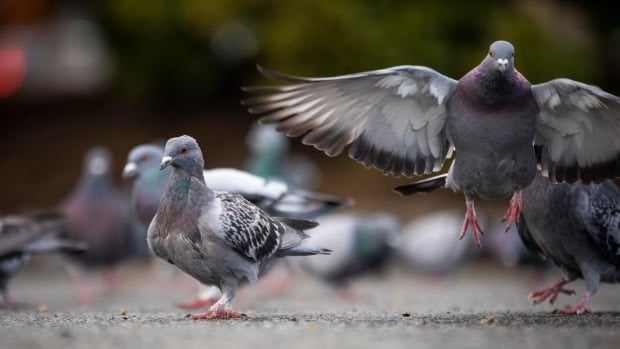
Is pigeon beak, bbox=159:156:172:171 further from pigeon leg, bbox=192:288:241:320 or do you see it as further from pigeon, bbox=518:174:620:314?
pigeon, bbox=518:174:620:314

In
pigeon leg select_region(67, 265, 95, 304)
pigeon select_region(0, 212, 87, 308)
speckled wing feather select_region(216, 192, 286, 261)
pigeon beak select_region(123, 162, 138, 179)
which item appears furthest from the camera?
pigeon leg select_region(67, 265, 95, 304)

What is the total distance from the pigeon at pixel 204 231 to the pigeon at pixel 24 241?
10.2ft

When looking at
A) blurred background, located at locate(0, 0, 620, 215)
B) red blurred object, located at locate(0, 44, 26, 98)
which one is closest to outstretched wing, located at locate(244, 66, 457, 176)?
blurred background, located at locate(0, 0, 620, 215)

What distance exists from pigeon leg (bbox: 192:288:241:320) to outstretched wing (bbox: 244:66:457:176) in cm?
115

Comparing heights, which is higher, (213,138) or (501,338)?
(501,338)

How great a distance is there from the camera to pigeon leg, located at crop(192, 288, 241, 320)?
6.39 metres

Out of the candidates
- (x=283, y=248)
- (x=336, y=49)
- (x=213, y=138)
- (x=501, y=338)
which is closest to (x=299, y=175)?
(x=336, y=49)

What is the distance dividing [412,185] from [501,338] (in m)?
2.10

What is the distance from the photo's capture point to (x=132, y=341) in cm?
515

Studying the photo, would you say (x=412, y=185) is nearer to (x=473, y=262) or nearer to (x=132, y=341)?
(x=132, y=341)

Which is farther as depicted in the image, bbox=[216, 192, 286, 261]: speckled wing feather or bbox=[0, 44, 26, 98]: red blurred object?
bbox=[0, 44, 26, 98]: red blurred object

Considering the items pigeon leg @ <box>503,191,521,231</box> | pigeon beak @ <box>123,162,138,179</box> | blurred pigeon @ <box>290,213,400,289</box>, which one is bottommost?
blurred pigeon @ <box>290,213,400,289</box>

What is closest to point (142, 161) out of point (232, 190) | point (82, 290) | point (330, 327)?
point (232, 190)

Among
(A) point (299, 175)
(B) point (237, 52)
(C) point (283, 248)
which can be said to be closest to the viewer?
(C) point (283, 248)
